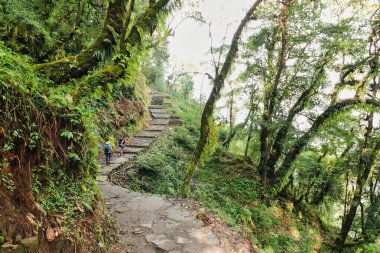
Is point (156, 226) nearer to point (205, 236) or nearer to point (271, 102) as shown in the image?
point (205, 236)

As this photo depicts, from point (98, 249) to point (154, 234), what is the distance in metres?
1.36

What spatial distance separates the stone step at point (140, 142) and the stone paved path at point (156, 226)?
401 cm

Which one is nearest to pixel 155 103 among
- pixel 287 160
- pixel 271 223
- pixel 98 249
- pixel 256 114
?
pixel 256 114

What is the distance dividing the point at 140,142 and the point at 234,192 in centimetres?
493

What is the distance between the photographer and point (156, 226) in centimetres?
494

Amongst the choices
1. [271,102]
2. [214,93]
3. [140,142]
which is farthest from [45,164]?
[140,142]

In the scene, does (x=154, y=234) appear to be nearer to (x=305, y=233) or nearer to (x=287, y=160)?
(x=287, y=160)

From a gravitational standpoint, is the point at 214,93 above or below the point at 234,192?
above

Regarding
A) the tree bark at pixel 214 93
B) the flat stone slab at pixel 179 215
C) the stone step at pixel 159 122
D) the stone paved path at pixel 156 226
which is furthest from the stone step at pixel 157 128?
the flat stone slab at pixel 179 215

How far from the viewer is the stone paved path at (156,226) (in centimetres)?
427

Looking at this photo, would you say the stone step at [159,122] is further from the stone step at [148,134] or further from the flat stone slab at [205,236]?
the flat stone slab at [205,236]

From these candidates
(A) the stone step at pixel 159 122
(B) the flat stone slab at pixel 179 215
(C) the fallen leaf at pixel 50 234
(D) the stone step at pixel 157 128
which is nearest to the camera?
(C) the fallen leaf at pixel 50 234

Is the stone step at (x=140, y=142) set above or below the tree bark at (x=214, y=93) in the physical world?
below

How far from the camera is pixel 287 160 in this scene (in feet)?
32.8
